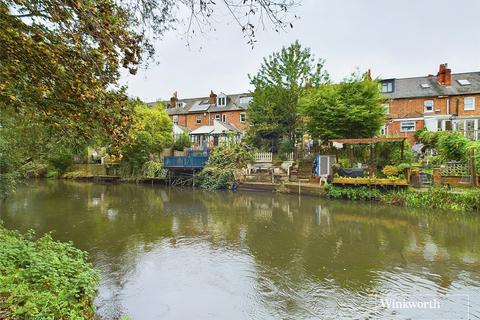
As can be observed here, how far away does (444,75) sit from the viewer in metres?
30.9

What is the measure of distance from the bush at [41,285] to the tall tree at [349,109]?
20959 millimetres

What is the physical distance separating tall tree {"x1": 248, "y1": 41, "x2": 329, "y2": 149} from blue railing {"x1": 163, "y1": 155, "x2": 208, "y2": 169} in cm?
615

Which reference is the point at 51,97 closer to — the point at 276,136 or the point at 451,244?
the point at 451,244

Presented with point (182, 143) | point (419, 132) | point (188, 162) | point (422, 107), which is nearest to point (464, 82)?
point (422, 107)

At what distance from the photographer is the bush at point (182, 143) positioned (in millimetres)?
35594

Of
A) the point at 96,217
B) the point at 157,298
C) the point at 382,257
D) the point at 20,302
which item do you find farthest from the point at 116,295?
the point at 96,217

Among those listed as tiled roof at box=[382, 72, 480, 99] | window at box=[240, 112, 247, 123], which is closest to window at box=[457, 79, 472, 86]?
tiled roof at box=[382, 72, 480, 99]

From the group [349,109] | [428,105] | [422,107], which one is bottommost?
[349,109]

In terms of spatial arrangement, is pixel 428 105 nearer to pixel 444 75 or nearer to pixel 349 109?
pixel 444 75

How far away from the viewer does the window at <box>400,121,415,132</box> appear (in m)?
30.1

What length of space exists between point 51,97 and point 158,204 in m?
15.8

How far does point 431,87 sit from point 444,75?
178 centimetres

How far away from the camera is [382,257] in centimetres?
941

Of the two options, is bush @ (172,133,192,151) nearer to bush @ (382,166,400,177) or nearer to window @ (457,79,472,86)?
bush @ (382,166,400,177)
